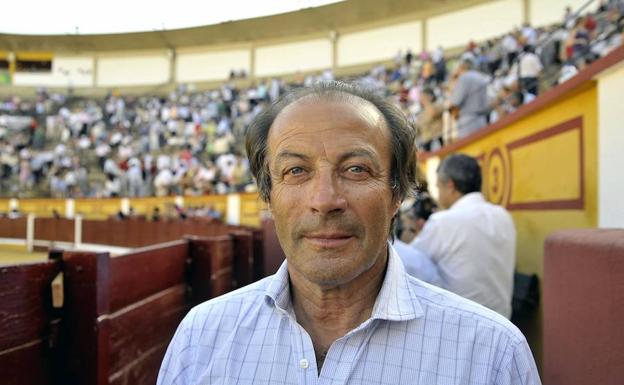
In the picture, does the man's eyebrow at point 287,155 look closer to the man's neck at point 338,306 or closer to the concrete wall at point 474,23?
the man's neck at point 338,306

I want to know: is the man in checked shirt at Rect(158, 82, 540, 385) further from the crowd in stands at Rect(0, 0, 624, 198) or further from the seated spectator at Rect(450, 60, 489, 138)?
the crowd in stands at Rect(0, 0, 624, 198)

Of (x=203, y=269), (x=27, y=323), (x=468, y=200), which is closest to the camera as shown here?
(x=27, y=323)

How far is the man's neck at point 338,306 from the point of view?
1.17 metres

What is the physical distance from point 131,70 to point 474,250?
27.8m

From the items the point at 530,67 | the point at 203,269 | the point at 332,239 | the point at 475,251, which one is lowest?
the point at 203,269

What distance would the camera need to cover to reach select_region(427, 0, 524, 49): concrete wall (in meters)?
17.6

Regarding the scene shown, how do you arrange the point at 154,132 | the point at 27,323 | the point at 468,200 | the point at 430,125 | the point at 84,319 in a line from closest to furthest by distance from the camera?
the point at 27,323 < the point at 84,319 < the point at 468,200 < the point at 430,125 < the point at 154,132

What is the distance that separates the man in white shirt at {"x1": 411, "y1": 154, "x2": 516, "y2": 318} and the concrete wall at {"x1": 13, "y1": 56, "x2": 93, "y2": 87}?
2821 centimetres

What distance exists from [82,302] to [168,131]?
20.3 meters

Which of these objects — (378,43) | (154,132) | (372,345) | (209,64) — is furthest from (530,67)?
(209,64)

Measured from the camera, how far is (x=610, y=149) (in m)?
2.63

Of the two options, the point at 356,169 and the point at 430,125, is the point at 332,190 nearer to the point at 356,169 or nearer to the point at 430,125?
the point at 356,169

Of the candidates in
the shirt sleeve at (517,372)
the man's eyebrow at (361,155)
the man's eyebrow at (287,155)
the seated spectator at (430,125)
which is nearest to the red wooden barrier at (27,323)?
the man's eyebrow at (287,155)

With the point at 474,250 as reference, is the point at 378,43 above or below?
above
